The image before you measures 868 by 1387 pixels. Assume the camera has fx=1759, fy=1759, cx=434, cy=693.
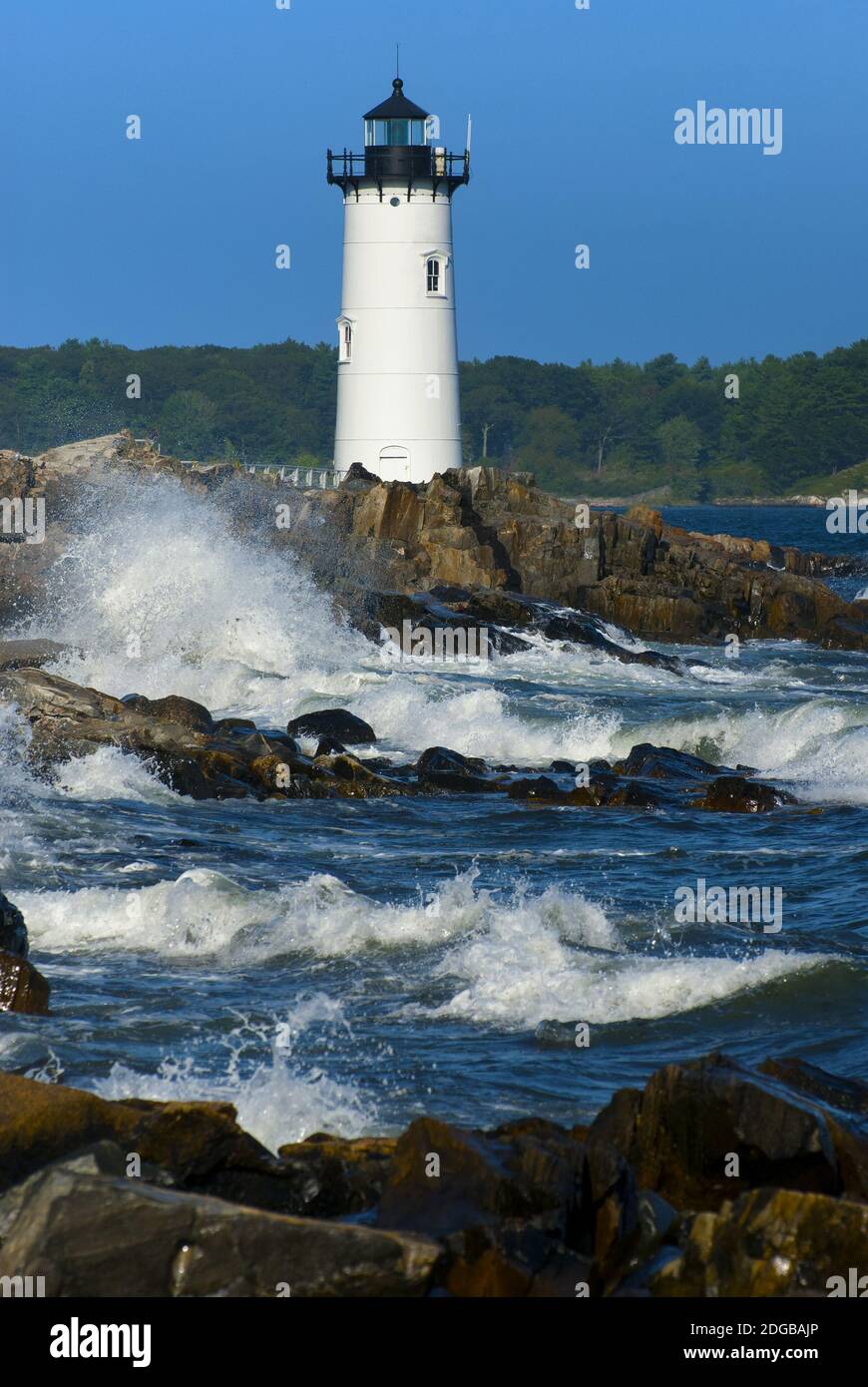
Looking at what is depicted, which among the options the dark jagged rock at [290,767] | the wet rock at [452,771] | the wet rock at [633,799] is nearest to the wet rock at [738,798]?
the dark jagged rock at [290,767]

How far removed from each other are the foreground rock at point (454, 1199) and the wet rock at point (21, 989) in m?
1.89

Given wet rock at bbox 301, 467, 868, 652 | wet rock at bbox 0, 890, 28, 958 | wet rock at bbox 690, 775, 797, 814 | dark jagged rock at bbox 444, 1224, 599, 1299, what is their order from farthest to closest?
wet rock at bbox 301, 467, 868, 652 → wet rock at bbox 690, 775, 797, 814 → wet rock at bbox 0, 890, 28, 958 → dark jagged rock at bbox 444, 1224, 599, 1299

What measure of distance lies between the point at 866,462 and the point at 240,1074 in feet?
353

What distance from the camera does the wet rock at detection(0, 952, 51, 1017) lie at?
783 centimetres

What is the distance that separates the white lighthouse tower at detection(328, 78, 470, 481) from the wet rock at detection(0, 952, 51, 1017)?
28.9 meters

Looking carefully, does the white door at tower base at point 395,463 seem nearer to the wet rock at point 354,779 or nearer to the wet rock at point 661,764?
the wet rock at point 661,764

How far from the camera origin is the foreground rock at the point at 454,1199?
475 cm

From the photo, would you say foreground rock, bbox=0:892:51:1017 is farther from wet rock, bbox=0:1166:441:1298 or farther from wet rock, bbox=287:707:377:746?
wet rock, bbox=287:707:377:746

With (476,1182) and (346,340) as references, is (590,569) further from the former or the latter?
(476,1182)

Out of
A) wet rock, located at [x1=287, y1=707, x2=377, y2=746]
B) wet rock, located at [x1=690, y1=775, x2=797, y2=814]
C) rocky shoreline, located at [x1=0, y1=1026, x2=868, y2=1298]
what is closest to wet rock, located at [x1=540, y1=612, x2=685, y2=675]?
wet rock, located at [x1=287, y1=707, x2=377, y2=746]

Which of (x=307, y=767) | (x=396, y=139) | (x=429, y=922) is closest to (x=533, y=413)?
(x=396, y=139)

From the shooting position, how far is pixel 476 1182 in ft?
17.3
